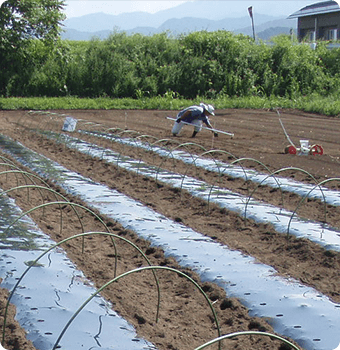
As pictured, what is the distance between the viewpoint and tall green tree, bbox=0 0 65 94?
1942 cm

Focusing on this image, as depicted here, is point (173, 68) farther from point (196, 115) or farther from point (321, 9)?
point (321, 9)

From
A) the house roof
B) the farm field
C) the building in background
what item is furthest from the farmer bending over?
the house roof

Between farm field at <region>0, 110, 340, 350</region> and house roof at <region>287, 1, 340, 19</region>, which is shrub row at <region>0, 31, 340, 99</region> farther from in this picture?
house roof at <region>287, 1, 340, 19</region>

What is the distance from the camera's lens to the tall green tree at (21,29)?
19422 millimetres

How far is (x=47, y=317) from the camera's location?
390 centimetres

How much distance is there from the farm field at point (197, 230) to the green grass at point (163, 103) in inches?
202

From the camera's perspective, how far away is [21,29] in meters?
19.8

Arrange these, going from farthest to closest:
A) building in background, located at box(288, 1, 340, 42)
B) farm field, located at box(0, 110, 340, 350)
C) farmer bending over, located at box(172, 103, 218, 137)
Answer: building in background, located at box(288, 1, 340, 42) < farmer bending over, located at box(172, 103, 218, 137) < farm field, located at box(0, 110, 340, 350)

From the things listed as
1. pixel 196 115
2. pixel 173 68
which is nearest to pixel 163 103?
pixel 173 68

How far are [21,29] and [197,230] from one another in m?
16.0

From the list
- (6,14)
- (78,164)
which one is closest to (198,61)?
(6,14)

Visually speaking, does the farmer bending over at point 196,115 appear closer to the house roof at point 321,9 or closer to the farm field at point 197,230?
the farm field at point 197,230

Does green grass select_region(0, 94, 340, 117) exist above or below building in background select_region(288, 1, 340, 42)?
below

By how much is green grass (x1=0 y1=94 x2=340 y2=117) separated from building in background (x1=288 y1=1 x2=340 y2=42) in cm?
1421
